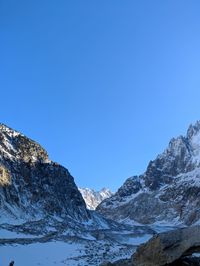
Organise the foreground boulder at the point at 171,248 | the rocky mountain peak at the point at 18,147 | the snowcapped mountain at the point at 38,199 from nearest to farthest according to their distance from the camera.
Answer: the foreground boulder at the point at 171,248
the snowcapped mountain at the point at 38,199
the rocky mountain peak at the point at 18,147

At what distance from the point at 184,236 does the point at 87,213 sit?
126 metres

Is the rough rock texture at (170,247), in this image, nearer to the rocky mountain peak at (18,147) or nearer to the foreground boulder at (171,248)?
the foreground boulder at (171,248)

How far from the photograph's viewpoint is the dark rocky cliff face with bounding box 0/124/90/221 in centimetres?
9944

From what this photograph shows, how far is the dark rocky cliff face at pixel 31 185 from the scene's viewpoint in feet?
326

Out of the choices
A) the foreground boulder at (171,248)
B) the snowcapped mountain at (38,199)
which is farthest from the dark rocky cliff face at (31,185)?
the foreground boulder at (171,248)

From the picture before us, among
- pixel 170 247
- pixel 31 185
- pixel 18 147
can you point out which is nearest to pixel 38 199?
pixel 31 185

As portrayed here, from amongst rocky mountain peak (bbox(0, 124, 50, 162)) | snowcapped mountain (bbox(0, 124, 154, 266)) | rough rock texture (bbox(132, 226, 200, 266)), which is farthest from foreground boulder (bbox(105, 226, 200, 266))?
rocky mountain peak (bbox(0, 124, 50, 162))

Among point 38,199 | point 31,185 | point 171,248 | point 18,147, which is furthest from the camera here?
point 18,147

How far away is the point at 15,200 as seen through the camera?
99.9m

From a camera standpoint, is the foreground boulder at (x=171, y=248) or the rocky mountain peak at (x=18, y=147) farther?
the rocky mountain peak at (x=18, y=147)

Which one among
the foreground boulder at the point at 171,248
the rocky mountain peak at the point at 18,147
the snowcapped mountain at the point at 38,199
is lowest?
the foreground boulder at the point at 171,248

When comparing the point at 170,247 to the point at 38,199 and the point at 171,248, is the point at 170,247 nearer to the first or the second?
the point at 171,248

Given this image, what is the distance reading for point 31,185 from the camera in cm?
11412

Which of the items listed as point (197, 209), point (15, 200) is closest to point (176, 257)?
point (15, 200)
